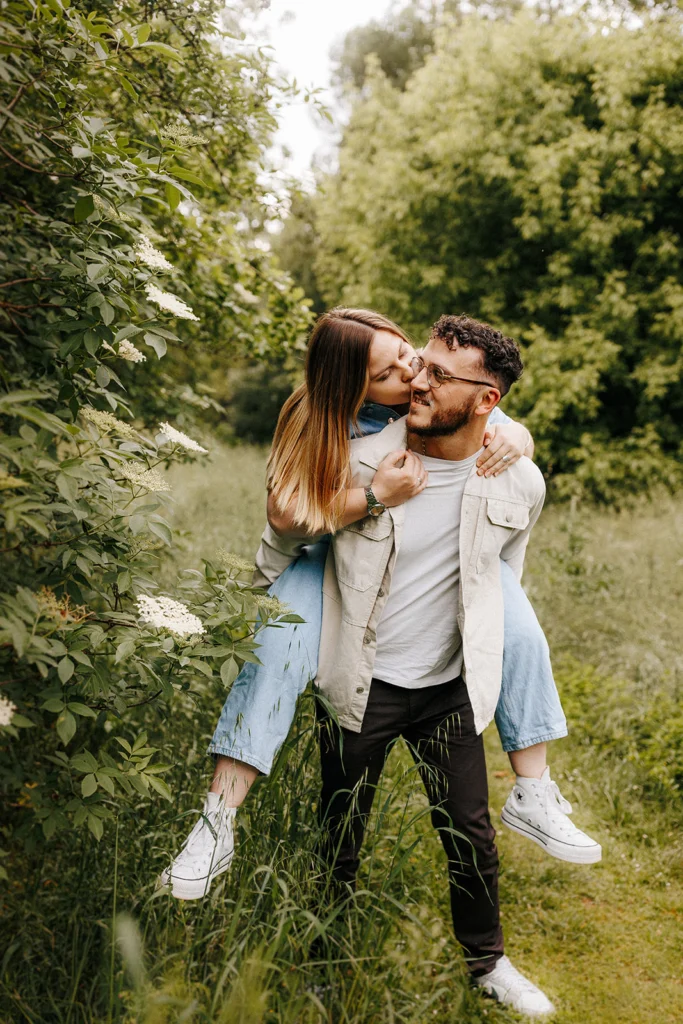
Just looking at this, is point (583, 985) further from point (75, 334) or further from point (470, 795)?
point (75, 334)

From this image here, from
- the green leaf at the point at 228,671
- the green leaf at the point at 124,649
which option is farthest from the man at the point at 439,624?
the green leaf at the point at 124,649

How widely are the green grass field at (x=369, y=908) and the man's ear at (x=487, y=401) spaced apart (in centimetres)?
106

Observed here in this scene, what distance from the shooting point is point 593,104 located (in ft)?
34.2

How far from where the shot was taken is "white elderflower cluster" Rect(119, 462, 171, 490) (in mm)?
1876

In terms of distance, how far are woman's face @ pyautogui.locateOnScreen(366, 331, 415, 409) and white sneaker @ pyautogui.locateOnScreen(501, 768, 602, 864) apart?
1.30 metres

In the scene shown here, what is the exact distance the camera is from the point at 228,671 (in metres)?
1.84

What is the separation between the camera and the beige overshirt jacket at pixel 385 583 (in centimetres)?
233

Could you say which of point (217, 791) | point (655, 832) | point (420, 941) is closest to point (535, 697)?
point (420, 941)

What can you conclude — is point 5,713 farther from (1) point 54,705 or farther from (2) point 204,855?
(2) point 204,855

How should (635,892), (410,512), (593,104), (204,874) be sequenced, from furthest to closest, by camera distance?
(593,104), (635,892), (410,512), (204,874)

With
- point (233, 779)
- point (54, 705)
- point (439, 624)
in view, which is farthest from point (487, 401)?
point (54, 705)

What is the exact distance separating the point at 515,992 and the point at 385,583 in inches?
53.8

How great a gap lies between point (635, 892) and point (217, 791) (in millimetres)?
1974

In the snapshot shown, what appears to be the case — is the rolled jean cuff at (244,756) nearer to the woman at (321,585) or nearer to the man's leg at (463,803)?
the woman at (321,585)
